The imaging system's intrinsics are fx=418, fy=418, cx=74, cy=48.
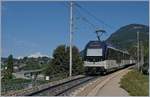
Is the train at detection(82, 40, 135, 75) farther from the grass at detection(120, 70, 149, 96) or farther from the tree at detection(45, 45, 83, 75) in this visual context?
the tree at detection(45, 45, 83, 75)

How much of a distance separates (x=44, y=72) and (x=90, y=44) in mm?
19358

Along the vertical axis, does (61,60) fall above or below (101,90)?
above

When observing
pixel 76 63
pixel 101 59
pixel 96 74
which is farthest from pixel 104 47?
pixel 76 63

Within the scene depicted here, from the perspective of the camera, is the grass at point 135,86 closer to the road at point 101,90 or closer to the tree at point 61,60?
the road at point 101,90

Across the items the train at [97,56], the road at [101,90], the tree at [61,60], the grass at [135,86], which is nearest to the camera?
the grass at [135,86]

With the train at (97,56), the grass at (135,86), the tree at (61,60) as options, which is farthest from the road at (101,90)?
the tree at (61,60)

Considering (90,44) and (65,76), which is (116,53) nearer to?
(90,44)

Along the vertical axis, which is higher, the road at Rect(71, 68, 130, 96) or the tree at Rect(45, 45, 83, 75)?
the tree at Rect(45, 45, 83, 75)

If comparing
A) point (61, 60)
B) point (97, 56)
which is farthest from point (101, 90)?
point (61, 60)

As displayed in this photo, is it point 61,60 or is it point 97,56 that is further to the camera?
point 61,60

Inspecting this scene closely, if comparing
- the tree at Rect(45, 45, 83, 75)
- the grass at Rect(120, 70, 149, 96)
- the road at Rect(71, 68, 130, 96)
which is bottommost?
the road at Rect(71, 68, 130, 96)

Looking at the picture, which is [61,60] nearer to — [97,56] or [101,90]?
[97,56]

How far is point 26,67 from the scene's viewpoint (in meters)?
121

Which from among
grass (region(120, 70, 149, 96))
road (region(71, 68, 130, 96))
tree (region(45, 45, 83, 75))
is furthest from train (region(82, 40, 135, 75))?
road (region(71, 68, 130, 96))
